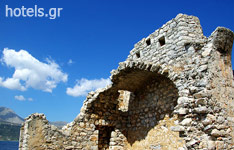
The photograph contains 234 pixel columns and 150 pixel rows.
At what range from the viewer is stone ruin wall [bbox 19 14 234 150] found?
468 centimetres

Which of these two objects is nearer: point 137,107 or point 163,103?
point 163,103

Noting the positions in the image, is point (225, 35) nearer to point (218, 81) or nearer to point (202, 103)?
point (218, 81)

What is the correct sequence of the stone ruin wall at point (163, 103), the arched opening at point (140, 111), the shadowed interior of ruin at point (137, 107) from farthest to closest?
1. the shadowed interior of ruin at point (137, 107)
2. the arched opening at point (140, 111)
3. the stone ruin wall at point (163, 103)

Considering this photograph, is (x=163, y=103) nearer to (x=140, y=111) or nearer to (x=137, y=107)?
(x=140, y=111)

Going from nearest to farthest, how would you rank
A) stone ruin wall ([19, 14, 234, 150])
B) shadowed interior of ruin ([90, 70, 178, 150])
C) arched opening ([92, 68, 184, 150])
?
stone ruin wall ([19, 14, 234, 150])
arched opening ([92, 68, 184, 150])
shadowed interior of ruin ([90, 70, 178, 150])

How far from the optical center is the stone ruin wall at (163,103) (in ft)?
15.3

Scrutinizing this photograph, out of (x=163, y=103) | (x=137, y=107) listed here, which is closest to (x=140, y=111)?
(x=137, y=107)

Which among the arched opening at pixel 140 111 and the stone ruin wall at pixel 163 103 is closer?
the stone ruin wall at pixel 163 103

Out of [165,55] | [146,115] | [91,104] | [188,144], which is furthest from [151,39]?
[188,144]

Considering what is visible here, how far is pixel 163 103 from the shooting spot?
7230mm

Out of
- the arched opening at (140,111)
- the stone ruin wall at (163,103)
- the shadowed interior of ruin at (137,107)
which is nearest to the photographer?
the stone ruin wall at (163,103)

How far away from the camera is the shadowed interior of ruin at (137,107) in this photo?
725 cm

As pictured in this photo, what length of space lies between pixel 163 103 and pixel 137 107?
1845 millimetres

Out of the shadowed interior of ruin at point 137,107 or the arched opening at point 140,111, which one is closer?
the arched opening at point 140,111
